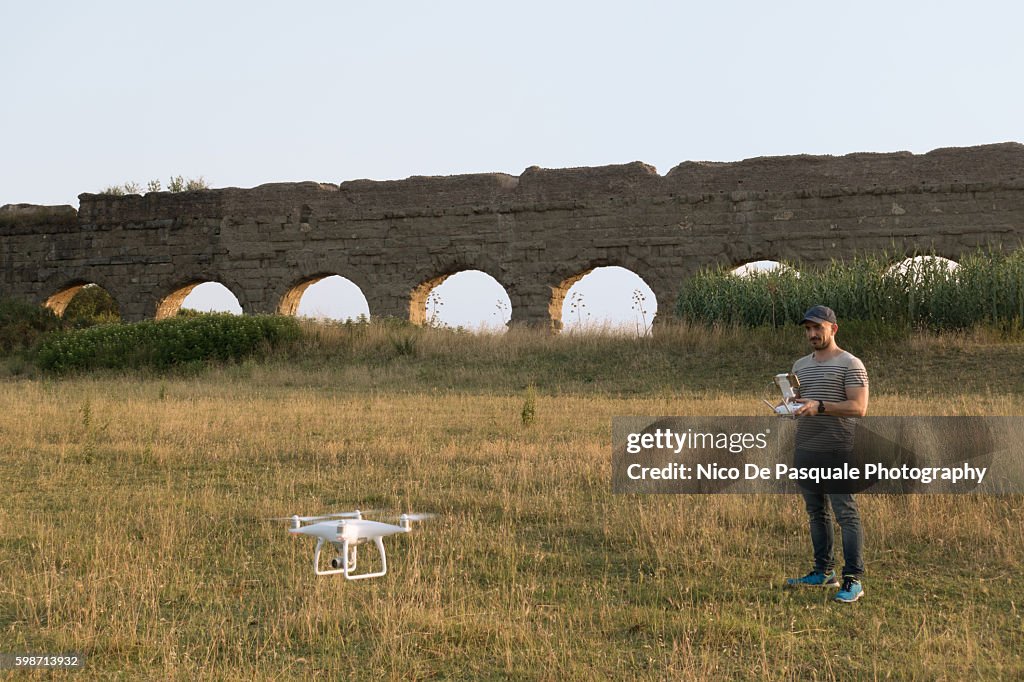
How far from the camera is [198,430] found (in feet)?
36.1

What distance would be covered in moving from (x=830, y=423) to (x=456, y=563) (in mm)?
2250

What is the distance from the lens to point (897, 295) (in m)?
17.6

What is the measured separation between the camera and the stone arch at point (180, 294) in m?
25.4

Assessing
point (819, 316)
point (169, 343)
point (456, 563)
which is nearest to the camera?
point (819, 316)

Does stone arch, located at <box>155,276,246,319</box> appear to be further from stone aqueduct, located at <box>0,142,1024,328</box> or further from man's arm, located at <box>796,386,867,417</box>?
man's arm, located at <box>796,386,867,417</box>

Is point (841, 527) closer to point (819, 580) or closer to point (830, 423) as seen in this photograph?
point (819, 580)

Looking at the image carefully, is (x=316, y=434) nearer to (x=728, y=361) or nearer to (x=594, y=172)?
(x=728, y=361)

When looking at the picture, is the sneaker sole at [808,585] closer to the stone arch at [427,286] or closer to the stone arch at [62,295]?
the stone arch at [427,286]

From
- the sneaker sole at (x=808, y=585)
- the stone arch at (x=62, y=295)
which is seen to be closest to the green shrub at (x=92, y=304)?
the stone arch at (x=62, y=295)

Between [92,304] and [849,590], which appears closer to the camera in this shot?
[849,590]

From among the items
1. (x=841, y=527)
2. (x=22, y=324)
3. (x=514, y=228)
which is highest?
(x=514, y=228)

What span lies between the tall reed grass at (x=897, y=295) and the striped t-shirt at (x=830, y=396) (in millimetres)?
12746

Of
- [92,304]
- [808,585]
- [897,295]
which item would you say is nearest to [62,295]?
[92,304]

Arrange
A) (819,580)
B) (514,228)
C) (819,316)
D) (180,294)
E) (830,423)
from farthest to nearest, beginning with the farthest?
1. (180,294)
2. (514,228)
3. (819,580)
4. (819,316)
5. (830,423)
